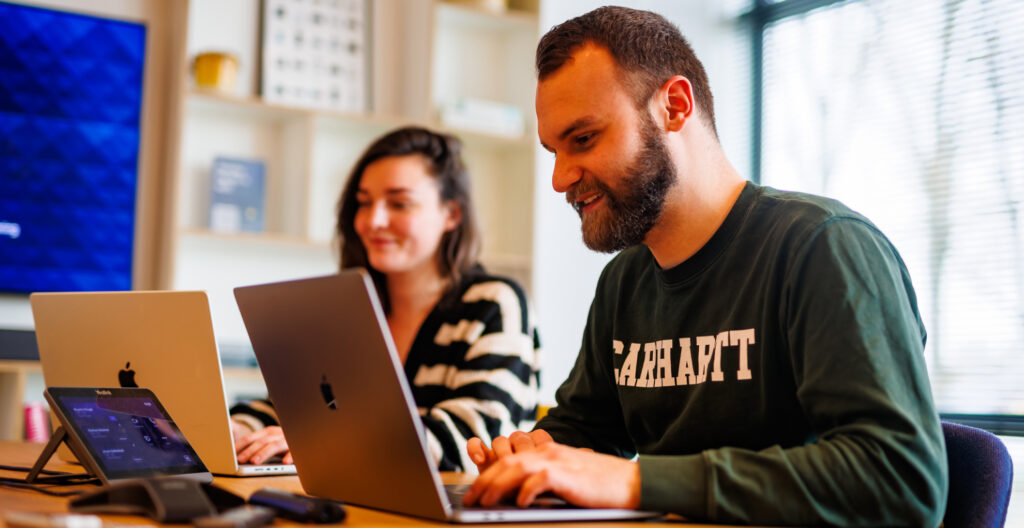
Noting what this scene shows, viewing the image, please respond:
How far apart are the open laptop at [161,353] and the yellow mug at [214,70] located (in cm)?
182

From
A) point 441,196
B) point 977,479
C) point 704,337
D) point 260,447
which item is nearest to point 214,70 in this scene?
point 441,196

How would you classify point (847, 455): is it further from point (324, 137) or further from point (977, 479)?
point (324, 137)

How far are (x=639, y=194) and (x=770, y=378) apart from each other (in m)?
0.31

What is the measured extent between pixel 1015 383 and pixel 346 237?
1.98m

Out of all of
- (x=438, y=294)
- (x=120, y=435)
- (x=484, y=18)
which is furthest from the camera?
(x=484, y=18)

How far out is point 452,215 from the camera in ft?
8.18

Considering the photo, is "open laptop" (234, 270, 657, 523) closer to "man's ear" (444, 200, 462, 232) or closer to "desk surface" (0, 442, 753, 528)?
"desk surface" (0, 442, 753, 528)

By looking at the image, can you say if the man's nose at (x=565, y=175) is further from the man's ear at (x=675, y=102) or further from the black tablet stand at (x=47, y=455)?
the black tablet stand at (x=47, y=455)

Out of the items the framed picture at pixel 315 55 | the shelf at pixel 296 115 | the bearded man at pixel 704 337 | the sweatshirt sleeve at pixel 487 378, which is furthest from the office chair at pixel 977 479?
the framed picture at pixel 315 55

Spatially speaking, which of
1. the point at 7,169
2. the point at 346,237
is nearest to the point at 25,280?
the point at 7,169

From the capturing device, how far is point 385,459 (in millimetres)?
957

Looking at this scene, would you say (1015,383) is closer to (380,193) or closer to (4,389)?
(380,193)

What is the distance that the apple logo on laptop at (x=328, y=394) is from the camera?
1.01m

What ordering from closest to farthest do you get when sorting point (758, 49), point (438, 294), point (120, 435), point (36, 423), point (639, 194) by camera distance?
point (120, 435), point (639, 194), point (438, 294), point (36, 423), point (758, 49)
